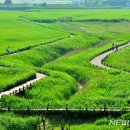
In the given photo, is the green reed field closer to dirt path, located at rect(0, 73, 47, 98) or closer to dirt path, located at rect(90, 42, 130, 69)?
dirt path, located at rect(0, 73, 47, 98)

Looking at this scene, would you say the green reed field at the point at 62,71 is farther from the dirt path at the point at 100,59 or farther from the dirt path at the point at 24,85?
the dirt path at the point at 100,59

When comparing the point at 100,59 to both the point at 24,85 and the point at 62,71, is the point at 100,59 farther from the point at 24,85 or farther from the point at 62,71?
the point at 24,85

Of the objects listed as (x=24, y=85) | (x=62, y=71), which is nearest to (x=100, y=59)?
(x=62, y=71)

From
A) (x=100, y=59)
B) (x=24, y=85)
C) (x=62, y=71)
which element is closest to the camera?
(x=24, y=85)

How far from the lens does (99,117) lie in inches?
1719

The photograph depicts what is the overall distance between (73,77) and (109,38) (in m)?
56.7

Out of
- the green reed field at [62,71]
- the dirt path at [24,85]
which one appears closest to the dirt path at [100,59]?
the green reed field at [62,71]

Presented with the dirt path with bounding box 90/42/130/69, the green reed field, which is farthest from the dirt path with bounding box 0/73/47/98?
the dirt path with bounding box 90/42/130/69

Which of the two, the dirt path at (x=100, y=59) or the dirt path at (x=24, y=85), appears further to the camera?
the dirt path at (x=100, y=59)

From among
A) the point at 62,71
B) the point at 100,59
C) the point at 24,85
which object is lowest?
Result: the point at 100,59

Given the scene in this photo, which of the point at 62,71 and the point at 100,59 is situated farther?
the point at 100,59

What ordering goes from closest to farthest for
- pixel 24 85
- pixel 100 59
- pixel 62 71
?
pixel 24 85
pixel 62 71
pixel 100 59

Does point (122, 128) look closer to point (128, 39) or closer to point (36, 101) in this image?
point (36, 101)

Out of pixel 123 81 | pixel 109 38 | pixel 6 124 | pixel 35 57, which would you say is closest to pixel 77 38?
pixel 109 38
